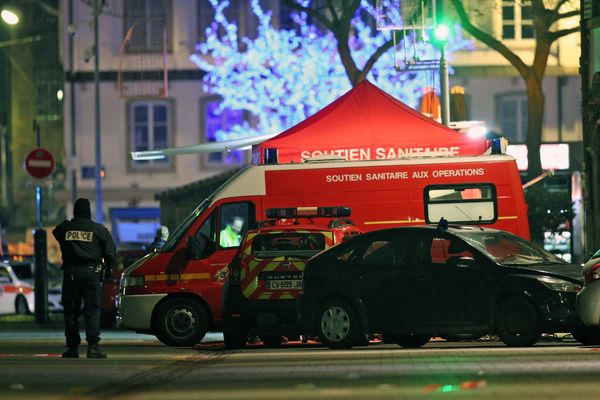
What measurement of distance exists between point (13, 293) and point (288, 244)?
17.0 meters

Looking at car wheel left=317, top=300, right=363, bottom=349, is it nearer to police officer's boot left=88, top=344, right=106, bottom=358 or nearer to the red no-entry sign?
police officer's boot left=88, top=344, right=106, bottom=358

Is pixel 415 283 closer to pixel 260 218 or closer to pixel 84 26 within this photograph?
pixel 260 218

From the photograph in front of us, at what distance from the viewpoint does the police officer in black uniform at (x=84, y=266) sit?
17.2m

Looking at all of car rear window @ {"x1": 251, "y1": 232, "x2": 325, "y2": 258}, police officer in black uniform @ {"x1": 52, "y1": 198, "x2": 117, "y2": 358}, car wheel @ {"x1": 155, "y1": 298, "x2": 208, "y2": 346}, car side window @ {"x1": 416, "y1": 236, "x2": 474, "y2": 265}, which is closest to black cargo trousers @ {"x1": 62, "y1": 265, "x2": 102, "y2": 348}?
police officer in black uniform @ {"x1": 52, "y1": 198, "x2": 117, "y2": 358}

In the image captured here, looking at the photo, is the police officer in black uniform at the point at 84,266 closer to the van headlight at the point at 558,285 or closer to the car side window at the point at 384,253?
the car side window at the point at 384,253

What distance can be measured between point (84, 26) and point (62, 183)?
359 inches

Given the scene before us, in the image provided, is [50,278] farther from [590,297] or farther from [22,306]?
[590,297]

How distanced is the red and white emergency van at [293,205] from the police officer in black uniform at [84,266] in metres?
2.89

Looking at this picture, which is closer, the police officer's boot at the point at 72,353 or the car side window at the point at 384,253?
the police officer's boot at the point at 72,353

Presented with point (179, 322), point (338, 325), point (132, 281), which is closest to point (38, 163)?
point (132, 281)

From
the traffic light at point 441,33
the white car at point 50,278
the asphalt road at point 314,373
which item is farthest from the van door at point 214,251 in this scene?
the white car at point 50,278

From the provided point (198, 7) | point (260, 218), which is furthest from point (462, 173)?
point (198, 7)

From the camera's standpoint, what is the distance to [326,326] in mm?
17812

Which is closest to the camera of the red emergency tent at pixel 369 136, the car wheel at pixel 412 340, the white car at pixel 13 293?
the car wheel at pixel 412 340
